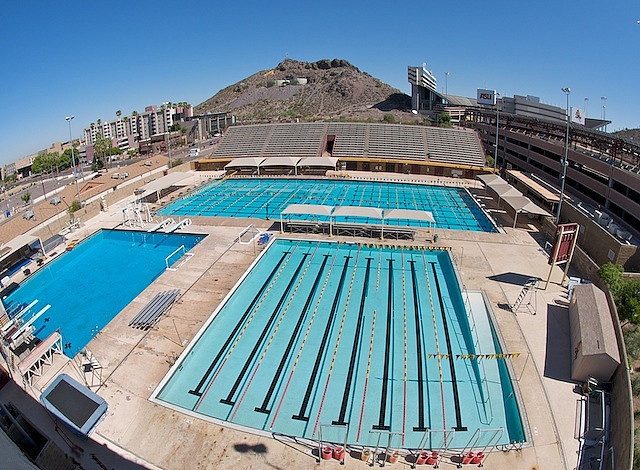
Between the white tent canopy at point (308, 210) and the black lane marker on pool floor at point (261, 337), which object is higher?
the white tent canopy at point (308, 210)

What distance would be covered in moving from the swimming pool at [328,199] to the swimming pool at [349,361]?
907 cm

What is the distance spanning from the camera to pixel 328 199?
31.3 meters

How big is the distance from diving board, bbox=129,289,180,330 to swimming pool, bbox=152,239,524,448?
7.17 feet

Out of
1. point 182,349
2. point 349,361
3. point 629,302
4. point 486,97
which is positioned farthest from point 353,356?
point 486,97

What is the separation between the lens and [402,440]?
9555 mm

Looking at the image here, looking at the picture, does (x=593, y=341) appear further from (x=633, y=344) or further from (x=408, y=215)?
(x=408, y=215)

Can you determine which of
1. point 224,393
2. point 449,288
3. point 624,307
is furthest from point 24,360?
point 624,307

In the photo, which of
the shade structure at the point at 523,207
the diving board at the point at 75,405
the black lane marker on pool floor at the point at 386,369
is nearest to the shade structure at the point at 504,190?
the shade structure at the point at 523,207

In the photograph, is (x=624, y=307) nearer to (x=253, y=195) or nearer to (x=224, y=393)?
(x=224, y=393)

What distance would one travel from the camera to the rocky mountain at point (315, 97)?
100062mm

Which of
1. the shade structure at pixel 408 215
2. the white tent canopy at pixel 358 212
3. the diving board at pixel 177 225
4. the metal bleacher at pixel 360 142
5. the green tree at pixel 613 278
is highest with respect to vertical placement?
the metal bleacher at pixel 360 142

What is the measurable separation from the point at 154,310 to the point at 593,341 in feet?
50.8

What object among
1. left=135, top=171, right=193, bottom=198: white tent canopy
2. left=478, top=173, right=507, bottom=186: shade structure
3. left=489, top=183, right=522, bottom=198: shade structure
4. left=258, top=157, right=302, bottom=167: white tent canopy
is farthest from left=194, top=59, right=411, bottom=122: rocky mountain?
left=489, top=183, right=522, bottom=198: shade structure

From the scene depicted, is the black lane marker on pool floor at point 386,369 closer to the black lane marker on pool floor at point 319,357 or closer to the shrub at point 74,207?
the black lane marker on pool floor at point 319,357
